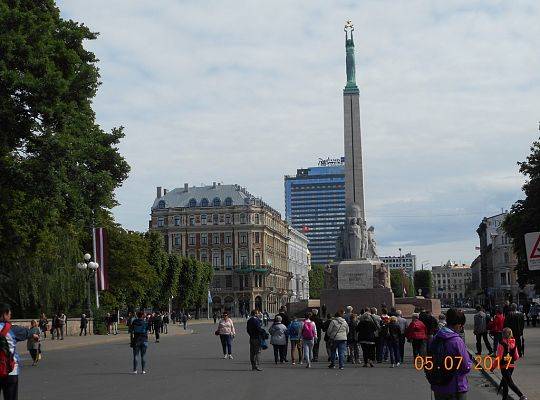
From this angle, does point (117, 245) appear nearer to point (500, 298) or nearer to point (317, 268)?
point (500, 298)

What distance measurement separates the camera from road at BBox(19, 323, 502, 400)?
1596cm

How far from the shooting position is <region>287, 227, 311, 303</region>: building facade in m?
159

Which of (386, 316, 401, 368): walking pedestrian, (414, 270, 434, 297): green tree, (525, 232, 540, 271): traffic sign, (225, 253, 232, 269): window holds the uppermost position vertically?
(225, 253, 232, 269): window

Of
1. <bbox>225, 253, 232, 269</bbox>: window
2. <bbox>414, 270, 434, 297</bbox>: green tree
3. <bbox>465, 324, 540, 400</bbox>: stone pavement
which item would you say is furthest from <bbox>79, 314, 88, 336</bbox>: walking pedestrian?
<bbox>414, 270, 434, 297</bbox>: green tree

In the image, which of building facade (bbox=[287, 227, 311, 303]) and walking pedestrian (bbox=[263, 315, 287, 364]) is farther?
building facade (bbox=[287, 227, 311, 303])

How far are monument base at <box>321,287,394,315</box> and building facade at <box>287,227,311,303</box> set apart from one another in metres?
101

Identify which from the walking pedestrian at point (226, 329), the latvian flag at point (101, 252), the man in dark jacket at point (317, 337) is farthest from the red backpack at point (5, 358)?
the latvian flag at point (101, 252)

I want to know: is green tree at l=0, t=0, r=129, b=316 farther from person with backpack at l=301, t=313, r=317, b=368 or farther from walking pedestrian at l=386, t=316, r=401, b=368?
walking pedestrian at l=386, t=316, r=401, b=368

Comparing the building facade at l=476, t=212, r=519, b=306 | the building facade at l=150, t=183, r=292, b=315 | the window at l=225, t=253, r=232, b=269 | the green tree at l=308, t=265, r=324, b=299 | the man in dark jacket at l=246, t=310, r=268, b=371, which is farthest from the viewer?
the green tree at l=308, t=265, r=324, b=299

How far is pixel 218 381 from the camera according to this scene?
60.9 ft

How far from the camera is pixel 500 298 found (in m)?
138

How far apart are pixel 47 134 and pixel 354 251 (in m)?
32.3

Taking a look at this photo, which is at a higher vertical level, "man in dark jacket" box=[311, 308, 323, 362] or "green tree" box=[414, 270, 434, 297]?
"green tree" box=[414, 270, 434, 297]

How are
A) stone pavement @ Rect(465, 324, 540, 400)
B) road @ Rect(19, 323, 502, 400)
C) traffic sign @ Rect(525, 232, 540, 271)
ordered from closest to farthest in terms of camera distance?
traffic sign @ Rect(525, 232, 540, 271), stone pavement @ Rect(465, 324, 540, 400), road @ Rect(19, 323, 502, 400)
